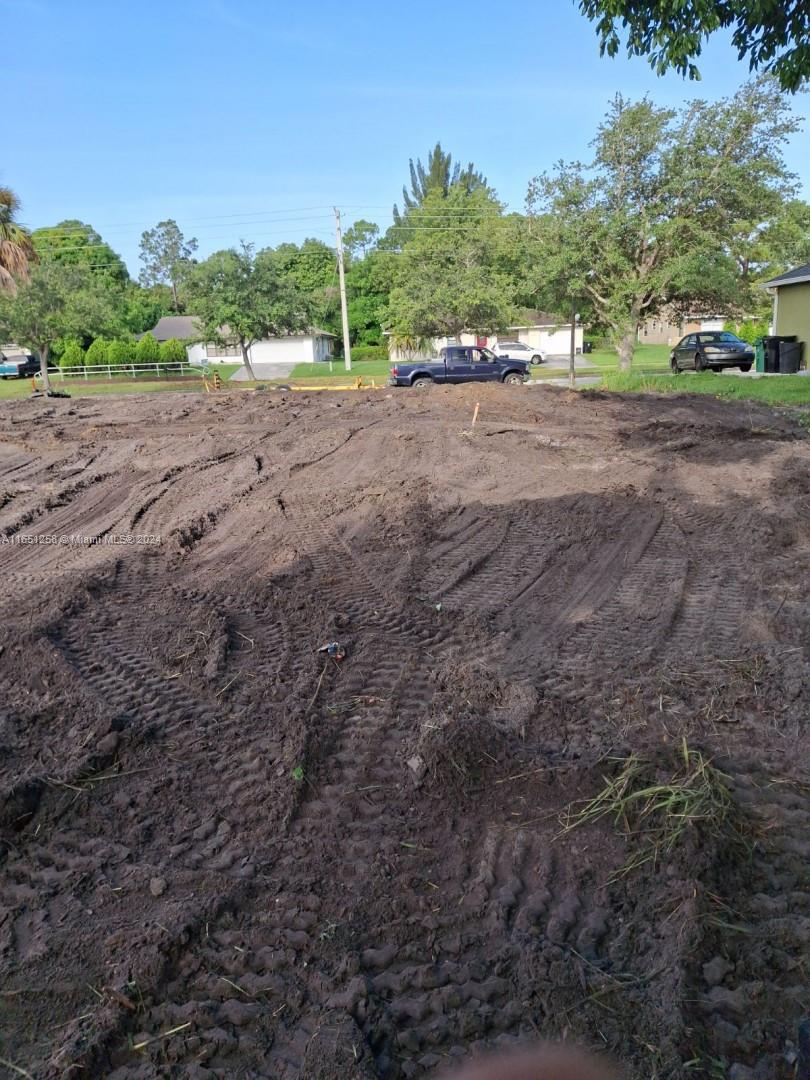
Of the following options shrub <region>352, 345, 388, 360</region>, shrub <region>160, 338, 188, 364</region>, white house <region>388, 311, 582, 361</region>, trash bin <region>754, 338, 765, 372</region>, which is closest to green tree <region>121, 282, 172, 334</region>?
shrub <region>160, 338, 188, 364</region>

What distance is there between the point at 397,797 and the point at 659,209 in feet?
99.7

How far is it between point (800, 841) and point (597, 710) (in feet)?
4.38

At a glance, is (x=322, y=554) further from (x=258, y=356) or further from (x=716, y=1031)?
(x=258, y=356)

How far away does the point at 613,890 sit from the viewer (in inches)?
121

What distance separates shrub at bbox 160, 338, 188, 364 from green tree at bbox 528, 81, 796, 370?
1265 inches

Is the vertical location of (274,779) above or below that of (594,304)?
below

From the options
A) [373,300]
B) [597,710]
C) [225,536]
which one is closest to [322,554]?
[225,536]

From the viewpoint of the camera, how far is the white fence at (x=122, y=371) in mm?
49125

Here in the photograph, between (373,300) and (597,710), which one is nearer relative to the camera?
(597,710)

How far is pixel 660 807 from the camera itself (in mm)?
3453

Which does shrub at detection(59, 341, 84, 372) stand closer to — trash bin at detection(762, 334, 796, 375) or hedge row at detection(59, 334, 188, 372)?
hedge row at detection(59, 334, 188, 372)

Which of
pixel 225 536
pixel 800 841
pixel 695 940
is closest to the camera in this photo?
pixel 695 940

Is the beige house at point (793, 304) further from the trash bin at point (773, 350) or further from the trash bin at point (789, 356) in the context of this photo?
the trash bin at point (773, 350)

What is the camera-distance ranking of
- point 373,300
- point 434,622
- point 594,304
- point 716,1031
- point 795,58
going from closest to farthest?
point 716,1031 < point 434,622 < point 795,58 < point 594,304 < point 373,300
